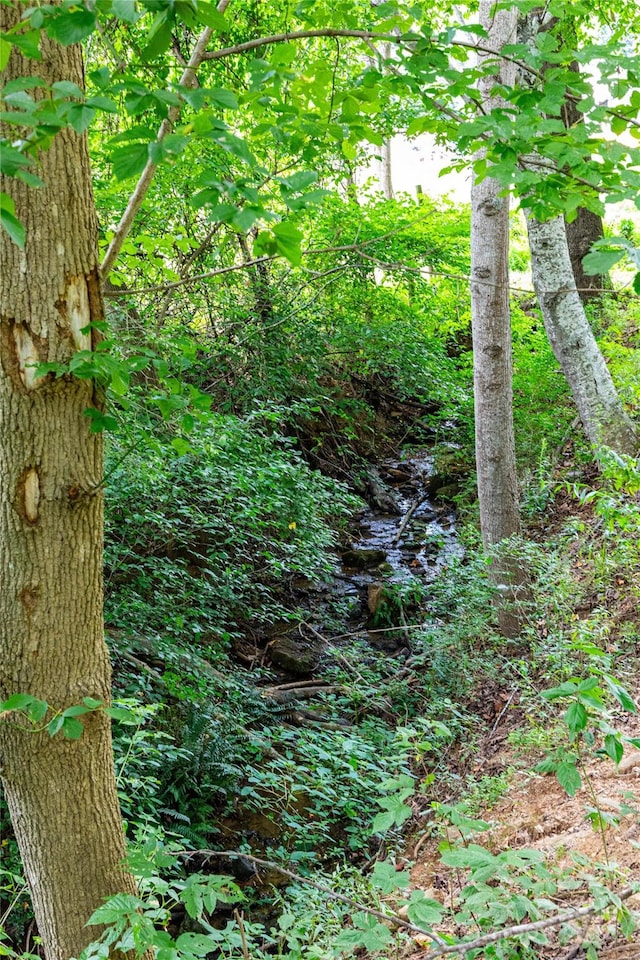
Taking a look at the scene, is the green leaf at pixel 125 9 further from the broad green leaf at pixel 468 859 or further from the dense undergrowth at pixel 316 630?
the broad green leaf at pixel 468 859

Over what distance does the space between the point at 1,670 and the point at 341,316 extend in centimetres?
712

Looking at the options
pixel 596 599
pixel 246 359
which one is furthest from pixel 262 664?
pixel 246 359

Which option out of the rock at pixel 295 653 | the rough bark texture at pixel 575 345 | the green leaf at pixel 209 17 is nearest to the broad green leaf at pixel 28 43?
the green leaf at pixel 209 17

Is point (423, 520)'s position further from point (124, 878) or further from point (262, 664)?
point (124, 878)

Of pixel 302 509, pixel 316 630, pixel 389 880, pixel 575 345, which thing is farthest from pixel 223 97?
pixel 575 345

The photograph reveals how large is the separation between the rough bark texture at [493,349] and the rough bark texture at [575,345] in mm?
835

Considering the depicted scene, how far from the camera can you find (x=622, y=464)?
4914mm

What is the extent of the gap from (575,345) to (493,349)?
3.97 feet

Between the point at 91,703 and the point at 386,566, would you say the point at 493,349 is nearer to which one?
the point at 386,566

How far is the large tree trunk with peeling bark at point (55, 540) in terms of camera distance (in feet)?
6.18

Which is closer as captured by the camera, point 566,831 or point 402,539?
point 566,831

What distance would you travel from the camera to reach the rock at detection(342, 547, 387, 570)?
8242mm

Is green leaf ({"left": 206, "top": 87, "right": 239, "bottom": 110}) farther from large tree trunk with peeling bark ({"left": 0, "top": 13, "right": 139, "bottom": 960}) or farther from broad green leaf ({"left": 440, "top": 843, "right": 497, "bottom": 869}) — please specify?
broad green leaf ({"left": 440, "top": 843, "right": 497, "bottom": 869})

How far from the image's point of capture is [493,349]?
623 centimetres
